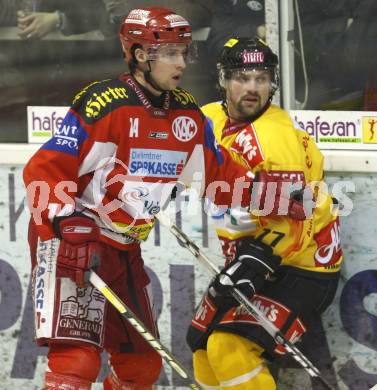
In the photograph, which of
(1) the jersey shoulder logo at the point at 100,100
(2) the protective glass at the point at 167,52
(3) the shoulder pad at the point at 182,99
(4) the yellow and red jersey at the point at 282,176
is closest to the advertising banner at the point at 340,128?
(4) the yellow and red jersey at the point at 282,176

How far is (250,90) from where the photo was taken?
478 cm

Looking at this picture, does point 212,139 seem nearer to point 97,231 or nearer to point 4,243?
point 97,231

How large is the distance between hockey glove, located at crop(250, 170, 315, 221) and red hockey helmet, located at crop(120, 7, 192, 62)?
0.68 m

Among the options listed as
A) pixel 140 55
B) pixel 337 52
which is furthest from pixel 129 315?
pixel 337 52

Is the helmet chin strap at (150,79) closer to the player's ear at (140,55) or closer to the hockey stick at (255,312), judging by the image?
the player's ear at (140,55)

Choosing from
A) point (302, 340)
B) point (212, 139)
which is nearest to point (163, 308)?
point (302, 340)

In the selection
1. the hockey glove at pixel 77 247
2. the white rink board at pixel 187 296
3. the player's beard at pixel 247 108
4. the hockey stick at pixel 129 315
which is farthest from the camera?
the white rink board at pixel 187 296

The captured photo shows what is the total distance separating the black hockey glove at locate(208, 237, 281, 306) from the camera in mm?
4727

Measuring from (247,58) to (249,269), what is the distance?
2.83 ft

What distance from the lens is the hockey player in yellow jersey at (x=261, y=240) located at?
4723 mm

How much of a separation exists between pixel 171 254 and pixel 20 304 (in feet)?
2.46

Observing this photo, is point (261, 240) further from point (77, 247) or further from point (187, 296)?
point (77, 247)

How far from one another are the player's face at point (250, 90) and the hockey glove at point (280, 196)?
11.5 inches

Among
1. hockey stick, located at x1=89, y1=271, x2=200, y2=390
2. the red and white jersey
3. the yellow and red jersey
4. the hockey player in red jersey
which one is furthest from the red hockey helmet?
hockey stick, located at x1=89, y1=271, x2=200, y2=390
